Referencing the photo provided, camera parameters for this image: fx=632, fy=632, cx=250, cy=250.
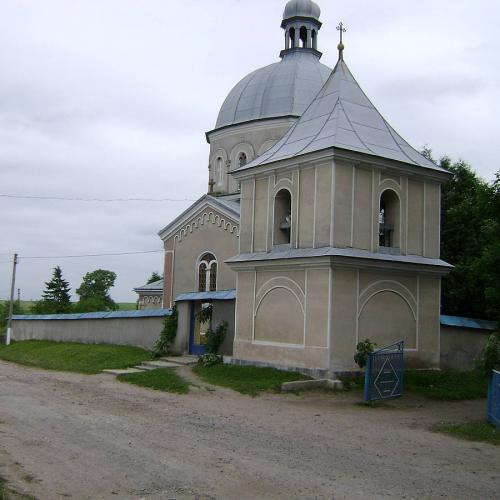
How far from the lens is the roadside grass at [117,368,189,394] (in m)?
14.7

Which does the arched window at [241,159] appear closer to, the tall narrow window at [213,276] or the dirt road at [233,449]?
the tall narrow window at [213,276]

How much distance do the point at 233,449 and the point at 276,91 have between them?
20.5 meters

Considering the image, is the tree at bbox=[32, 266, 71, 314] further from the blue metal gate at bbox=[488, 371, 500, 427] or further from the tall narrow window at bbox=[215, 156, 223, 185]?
the blue metal gate at bbox=[488, 371, 500, 427]

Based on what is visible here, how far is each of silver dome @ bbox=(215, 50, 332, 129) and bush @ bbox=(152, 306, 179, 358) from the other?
9837 millimetres

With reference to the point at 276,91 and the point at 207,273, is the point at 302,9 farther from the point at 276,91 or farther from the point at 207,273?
the point at 207,273

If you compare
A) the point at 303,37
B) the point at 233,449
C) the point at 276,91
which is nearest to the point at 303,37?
the point at 303,37

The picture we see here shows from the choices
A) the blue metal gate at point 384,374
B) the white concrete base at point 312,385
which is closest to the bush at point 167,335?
the white concrete base at point 312,385

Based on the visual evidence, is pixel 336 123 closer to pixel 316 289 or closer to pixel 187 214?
pixel 316 289

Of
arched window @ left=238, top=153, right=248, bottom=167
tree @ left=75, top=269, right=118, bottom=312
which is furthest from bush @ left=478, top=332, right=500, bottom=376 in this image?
tree @ left=75, top=269, right=118, bottom=312

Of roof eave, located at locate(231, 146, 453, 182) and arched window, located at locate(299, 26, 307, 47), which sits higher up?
arched window, located at locate(299, 26, 307, 47)

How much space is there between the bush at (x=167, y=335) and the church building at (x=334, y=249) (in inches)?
11.6

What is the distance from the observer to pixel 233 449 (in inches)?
346

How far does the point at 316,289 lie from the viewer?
15539mm

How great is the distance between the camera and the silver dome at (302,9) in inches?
1137
